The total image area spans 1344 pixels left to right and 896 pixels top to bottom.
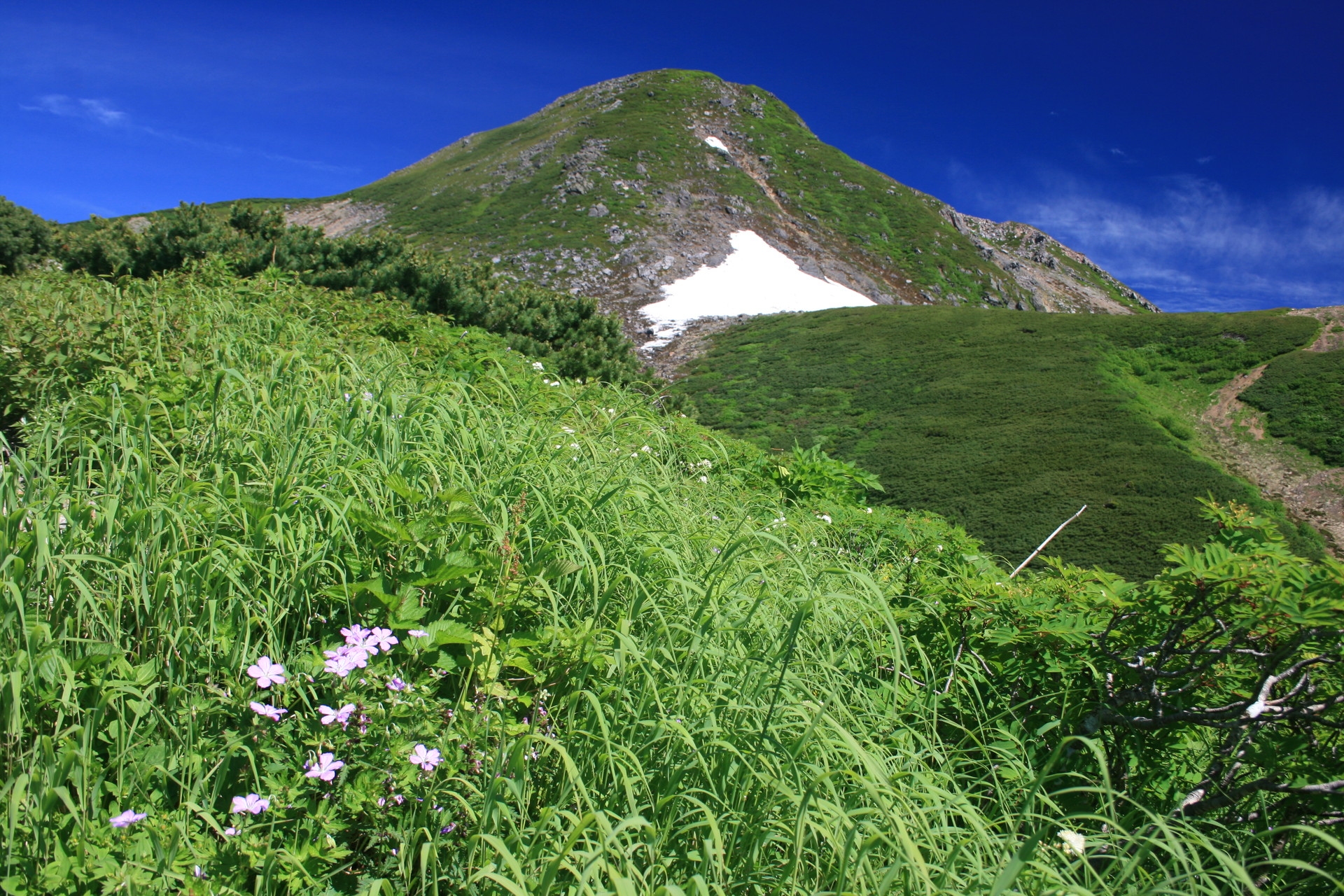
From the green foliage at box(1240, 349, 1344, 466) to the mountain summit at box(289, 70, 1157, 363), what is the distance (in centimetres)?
1695

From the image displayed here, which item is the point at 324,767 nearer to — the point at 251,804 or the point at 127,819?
the point at 251,804

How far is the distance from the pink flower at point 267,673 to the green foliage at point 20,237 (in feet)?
35.5

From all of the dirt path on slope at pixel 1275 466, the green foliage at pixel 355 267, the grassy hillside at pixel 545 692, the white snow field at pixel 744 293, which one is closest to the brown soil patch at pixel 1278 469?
the dirt path on slope at pixel 1275 466

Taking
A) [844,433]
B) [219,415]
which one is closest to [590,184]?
[844,433]

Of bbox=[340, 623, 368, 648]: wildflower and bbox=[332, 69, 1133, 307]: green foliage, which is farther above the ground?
bbox=[332, 69, 1133, 307]: green foliage

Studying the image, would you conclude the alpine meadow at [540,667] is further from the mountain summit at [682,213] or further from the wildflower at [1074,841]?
the mountain summit at [682,213]

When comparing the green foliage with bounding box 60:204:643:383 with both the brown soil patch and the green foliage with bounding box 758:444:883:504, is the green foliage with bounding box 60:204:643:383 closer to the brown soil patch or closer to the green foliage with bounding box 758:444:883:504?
the green foliage with bounding box 758:444:883:504

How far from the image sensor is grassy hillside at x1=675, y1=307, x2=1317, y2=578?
9.75m

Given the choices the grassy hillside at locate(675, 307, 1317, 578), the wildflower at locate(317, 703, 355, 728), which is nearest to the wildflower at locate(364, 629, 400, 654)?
the wildflower at locate(317, 703, 355, 728)

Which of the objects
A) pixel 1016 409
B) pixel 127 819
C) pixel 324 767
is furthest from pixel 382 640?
pixel 1016 409

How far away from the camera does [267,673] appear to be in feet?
5.42

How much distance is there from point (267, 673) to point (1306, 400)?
15.5m

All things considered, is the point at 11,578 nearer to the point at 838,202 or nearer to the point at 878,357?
the point at 878,357

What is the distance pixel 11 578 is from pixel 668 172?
41822 millimetres
